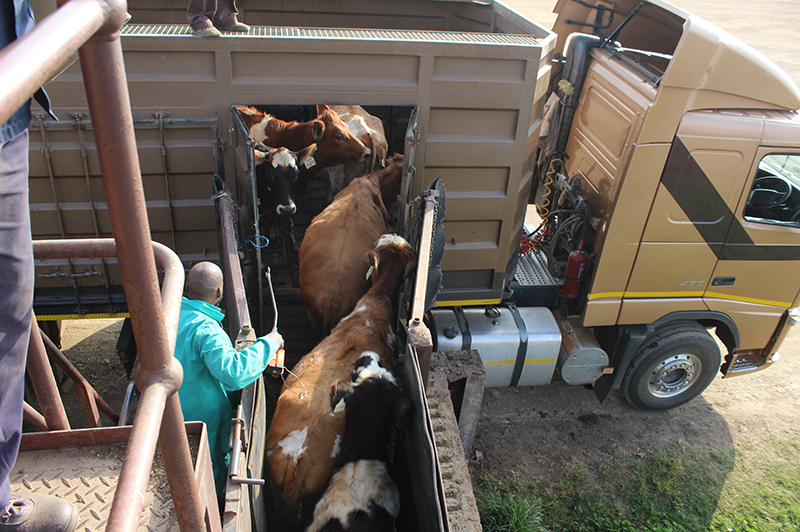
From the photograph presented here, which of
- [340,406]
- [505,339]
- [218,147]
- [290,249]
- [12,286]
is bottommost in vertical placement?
[505,339]

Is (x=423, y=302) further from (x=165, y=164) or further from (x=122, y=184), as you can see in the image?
(x=122, y=184)

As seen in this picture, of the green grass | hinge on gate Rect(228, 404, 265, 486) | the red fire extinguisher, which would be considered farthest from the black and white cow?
the red fire extinguisher

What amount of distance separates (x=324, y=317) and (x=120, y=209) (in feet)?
12.1

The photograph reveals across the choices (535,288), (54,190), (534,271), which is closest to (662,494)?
(535,288)

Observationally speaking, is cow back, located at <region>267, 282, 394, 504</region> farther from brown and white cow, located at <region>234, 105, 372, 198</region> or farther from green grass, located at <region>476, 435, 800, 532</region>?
brown and white cow, located at <region>234, 105, 372, 198</region>

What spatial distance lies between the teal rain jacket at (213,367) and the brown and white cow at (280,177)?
2.71m

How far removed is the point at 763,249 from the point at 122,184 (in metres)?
5.51

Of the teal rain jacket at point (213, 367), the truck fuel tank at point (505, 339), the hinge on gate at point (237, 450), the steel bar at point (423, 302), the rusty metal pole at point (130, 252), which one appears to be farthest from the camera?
the truck fuel tank at point (505, 339)

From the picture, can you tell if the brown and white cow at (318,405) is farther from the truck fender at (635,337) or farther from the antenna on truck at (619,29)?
the antenna on truck at (619,29)

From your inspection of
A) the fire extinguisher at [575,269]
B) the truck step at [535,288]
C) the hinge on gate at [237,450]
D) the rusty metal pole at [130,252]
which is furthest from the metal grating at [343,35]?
the rusty metal pole at [130,252]

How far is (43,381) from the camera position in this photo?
161 cm

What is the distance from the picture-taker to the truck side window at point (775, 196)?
4773 mm

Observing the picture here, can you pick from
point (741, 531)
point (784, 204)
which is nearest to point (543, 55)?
point (784, 204)

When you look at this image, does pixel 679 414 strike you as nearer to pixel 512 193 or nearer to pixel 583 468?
pixel 583 468
